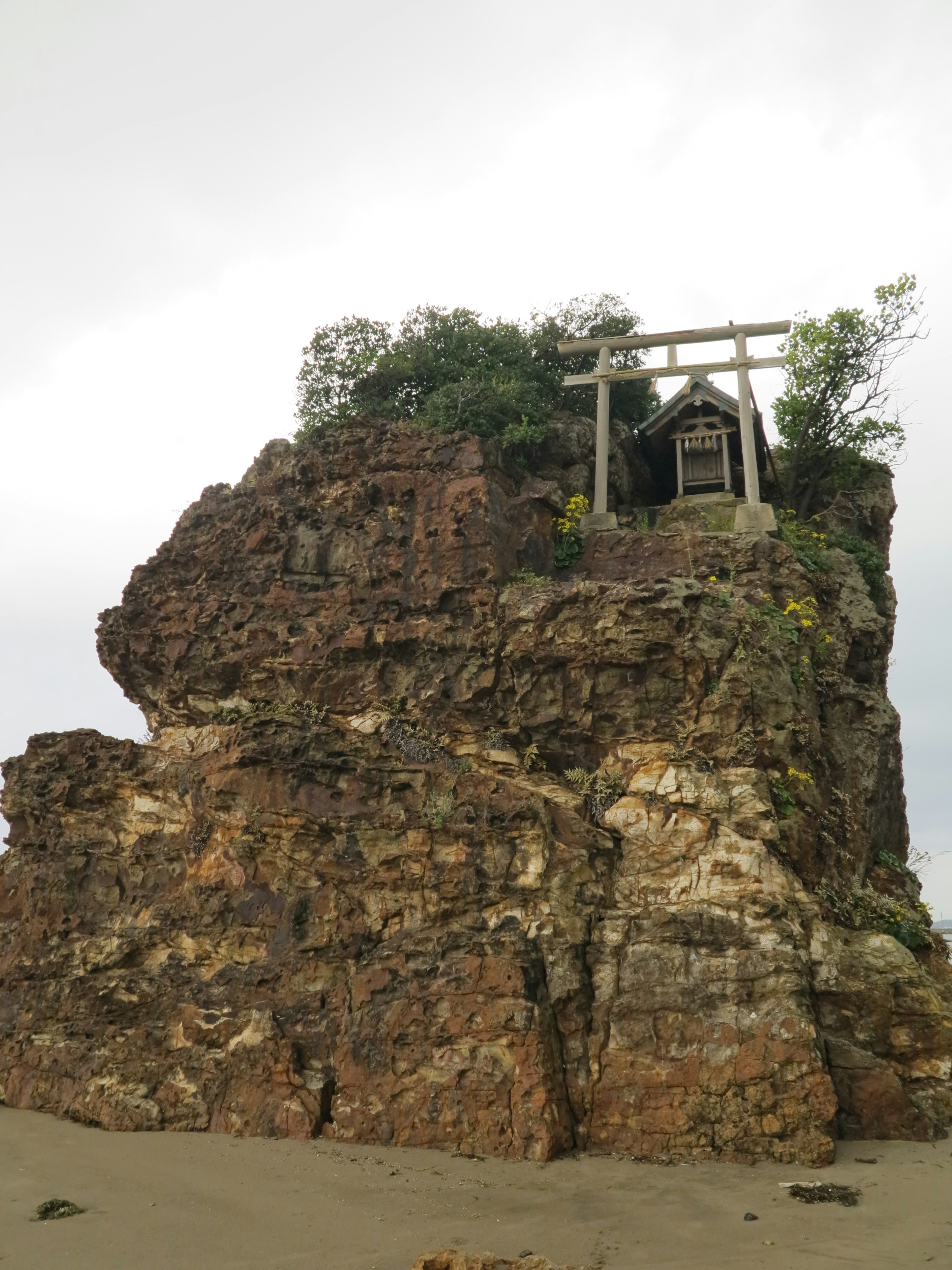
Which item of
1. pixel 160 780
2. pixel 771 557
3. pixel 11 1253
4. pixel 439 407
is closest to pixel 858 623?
pixel 771 557

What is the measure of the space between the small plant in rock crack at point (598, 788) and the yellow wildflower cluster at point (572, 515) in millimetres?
4846

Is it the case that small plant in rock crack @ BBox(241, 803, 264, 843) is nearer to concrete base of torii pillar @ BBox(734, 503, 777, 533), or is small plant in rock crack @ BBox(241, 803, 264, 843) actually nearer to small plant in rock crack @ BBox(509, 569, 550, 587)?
small plant in rock crack @ BBox(509, 569, 550, 587)

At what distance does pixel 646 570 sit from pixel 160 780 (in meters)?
7.91

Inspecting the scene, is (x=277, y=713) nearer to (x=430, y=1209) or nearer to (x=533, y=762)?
(x=533, y=762)

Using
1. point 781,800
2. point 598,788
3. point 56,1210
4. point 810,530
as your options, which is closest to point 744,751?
point 781,800

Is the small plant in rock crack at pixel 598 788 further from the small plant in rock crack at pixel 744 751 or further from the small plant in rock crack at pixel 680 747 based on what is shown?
the small plant in rock crack at pixel 744 751

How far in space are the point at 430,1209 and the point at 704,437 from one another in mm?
14972

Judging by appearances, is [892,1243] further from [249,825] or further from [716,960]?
[249,825]

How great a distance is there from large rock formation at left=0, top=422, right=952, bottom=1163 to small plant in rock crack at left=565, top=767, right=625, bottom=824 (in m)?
0.09

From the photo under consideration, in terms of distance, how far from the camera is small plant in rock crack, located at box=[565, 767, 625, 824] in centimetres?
1280

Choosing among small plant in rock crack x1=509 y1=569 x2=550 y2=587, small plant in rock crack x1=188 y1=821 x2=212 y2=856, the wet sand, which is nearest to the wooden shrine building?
small plant in rock crack x1=509 y1=569 x2=550 y2=587

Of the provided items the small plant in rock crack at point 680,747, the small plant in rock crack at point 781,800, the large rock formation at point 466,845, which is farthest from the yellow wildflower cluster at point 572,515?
the small plant in rock crack at point 781,800

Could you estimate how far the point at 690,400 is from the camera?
19641 millimetres

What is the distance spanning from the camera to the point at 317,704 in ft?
47.9
